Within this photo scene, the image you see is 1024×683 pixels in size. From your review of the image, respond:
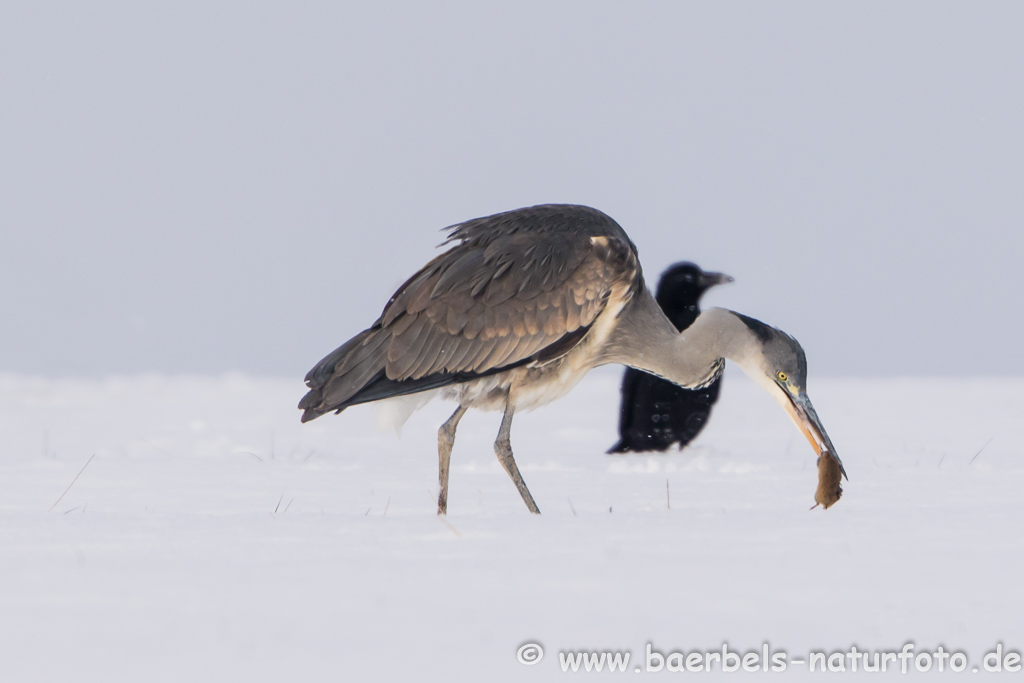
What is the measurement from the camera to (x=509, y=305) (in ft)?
18.2

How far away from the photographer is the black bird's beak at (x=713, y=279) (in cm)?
915

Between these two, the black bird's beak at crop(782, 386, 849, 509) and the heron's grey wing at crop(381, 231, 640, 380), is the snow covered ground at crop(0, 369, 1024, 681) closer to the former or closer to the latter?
the black bird's beak at crop(782, 386, 849, 509)

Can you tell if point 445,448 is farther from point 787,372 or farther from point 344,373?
point 787,372

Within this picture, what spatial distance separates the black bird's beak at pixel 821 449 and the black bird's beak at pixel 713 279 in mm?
3578

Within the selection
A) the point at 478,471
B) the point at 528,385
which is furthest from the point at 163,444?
the point at 528,385

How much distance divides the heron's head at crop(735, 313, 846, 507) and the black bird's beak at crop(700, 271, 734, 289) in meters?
3.47

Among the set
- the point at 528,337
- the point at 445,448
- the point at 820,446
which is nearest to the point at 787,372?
the point at 820,446

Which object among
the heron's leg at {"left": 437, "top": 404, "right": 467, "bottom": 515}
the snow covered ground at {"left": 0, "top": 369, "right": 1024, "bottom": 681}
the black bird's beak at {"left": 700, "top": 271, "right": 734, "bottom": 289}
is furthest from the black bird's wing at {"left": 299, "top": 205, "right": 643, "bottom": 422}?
the black bird's beak at {"left": 700, "top": 271, "right": 734, "bottom": 289}

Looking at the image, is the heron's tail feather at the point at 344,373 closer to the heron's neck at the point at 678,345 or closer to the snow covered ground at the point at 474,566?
the snow covered ground at the point at 474,566

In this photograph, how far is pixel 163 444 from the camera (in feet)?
31.2

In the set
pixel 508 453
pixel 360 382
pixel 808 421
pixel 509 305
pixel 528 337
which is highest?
pixel 509 305

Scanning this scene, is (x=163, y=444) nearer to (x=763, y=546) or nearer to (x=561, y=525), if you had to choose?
(x=561, y=525)

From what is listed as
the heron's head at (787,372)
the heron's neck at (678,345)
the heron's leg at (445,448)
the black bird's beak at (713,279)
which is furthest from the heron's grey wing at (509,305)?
the black bird's beak at (713,279)

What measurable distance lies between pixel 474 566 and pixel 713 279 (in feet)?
19.6
